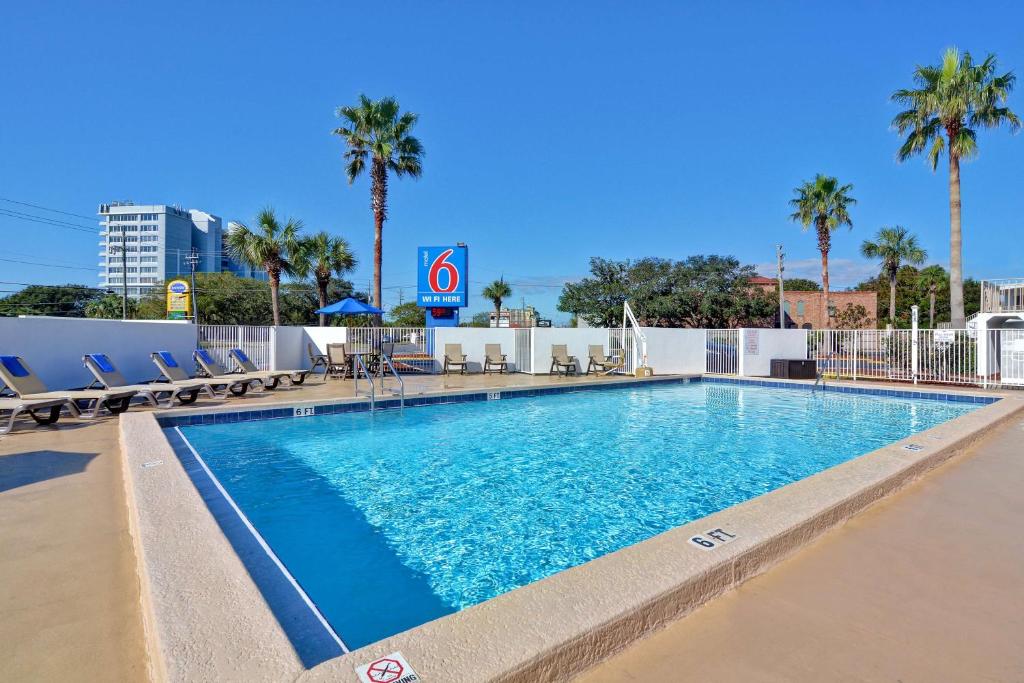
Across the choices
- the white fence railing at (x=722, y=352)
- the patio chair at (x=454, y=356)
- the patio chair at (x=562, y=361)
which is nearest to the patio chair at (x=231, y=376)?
the patio chair at (x=454, y=356)

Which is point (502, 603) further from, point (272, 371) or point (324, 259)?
point (324, 259)

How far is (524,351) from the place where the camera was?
16500mm

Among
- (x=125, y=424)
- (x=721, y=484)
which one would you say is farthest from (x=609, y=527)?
(x=125, y=424)

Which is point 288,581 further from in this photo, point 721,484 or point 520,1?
point 520,1

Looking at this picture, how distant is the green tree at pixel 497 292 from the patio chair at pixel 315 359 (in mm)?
31002

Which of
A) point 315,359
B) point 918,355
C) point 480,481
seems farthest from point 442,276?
point 918,355

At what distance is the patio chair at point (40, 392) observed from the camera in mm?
6941

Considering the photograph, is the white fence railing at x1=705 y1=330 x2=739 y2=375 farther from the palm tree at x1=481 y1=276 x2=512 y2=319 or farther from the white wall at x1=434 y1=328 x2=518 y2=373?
the palm tree at x1=481 y1=276 x2=512 y2=319

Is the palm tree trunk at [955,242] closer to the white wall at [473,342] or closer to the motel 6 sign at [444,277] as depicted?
the white wall at [473,342]

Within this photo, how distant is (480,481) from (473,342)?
1113cm

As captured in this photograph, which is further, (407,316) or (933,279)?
(407,316)

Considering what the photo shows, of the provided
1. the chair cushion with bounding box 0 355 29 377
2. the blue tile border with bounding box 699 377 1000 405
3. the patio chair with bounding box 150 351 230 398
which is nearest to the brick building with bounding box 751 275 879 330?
the blue tile border with bounding box 699 377 1000 405

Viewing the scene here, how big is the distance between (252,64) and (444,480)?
19.9 meters

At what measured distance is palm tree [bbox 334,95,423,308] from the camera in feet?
67.7
